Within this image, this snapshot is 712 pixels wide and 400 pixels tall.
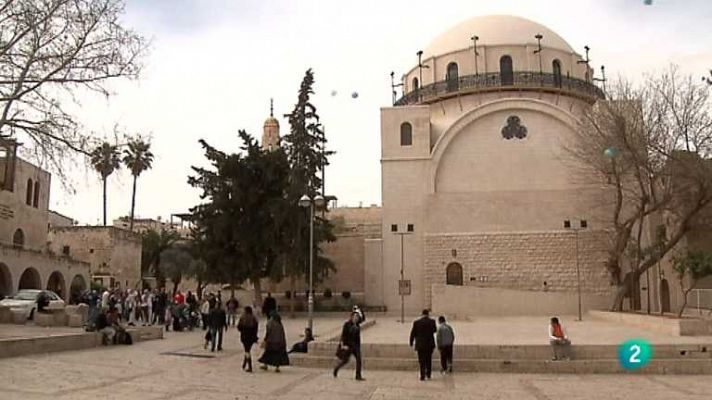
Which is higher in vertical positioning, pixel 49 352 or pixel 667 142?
pixel 667 142

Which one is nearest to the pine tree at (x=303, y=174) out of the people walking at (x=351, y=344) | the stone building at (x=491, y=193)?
the stone building at (x=491, y=193)

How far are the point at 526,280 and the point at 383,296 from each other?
25.0 ft

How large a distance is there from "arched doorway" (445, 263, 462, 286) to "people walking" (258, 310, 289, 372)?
75.6 ft

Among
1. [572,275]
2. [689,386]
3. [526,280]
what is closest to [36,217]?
[526,280]

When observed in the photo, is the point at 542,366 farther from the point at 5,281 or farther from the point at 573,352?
the point at 5,281

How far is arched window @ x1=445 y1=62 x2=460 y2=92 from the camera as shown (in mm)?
37750

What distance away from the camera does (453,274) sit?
113 feet

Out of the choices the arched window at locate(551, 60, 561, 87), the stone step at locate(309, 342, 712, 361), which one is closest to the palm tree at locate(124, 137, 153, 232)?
the arched window at locate(551, 60, 561, 87)

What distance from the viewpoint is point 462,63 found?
125 feet

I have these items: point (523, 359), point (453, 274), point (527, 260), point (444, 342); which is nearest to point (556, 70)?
point (527, 260)

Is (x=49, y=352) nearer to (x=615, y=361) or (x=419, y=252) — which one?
(x=615, y=361)

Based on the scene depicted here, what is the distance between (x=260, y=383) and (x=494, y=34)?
32.2 meters

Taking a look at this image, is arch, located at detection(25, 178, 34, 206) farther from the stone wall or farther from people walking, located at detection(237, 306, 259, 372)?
people walking, located at detection(237, 306, 259, 372)

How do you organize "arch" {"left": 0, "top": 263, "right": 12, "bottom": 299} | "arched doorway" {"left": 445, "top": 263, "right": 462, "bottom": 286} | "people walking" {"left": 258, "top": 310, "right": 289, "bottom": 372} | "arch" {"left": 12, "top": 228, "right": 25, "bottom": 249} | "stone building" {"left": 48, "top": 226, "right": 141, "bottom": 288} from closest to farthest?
"people walking" {"left": 258, "top": 310, "right": 289, "bottom": 372}
"arch" {"left": 0, "top": 263, "right": 12, "bottom": 299}
"arch" {"left": 12, "top": 228, "right": 25, "bottom": 249}
"arched doorway" {"left": 445, "top": 263, "right": 462, "bottom": 286}
"stone building" {"left": 48, "top": 226, "right": 141, "bottom": 288}
